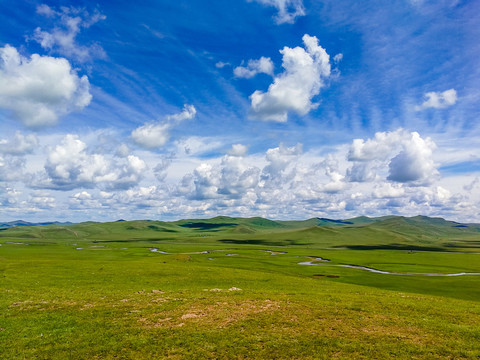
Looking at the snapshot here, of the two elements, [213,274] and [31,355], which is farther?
[213,274]

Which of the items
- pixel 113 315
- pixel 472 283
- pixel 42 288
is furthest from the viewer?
pixel 472 283

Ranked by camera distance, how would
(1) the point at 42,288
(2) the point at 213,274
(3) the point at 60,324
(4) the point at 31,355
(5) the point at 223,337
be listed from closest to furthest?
(4) the point at 31,355
(5) the point at 223,337
(3) the point at 60,324
(1) the point at 42,288
(2) the point at 213,274

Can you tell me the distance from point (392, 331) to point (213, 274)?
4614 cm

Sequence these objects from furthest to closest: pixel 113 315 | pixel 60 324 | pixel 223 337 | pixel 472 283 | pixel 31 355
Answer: pixel 472 283 → pixel 113 315 → pixel 60 324 → pixel 223 337 → pixel 31 355

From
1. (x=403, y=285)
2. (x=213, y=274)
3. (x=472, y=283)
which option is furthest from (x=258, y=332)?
(x=472, y=283)

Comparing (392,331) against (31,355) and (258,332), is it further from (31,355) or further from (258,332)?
(31,355)

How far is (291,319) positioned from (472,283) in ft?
232

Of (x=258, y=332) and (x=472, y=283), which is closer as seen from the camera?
(x=258, y=332)

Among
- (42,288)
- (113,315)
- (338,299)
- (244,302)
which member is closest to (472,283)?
(338,299)

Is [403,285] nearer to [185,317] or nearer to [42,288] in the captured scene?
[185,317]

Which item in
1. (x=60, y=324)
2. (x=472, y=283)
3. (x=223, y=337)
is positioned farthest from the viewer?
(x=472, y=283)

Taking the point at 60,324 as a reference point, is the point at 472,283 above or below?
below

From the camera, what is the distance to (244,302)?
34.3 meters

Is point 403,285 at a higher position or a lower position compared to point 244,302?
lower
